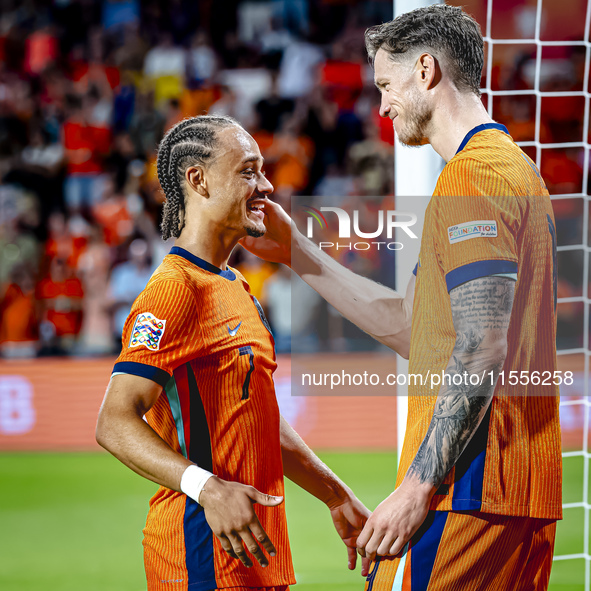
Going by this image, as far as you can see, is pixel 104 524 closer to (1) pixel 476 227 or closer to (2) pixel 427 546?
(2) pixel 427 546

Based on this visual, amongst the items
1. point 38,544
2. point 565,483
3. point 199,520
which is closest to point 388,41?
point 199,520

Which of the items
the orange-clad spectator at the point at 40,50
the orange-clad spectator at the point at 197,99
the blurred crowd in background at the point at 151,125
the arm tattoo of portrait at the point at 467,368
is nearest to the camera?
the arm tattoo of portrait at the point at 467,368

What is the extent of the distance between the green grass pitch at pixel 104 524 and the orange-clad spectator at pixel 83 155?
4.17 meters

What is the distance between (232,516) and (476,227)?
0.97m

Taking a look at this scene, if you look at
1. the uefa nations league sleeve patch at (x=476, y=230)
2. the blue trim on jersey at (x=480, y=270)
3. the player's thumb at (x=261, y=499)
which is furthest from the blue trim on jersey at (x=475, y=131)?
the player's thumb at (x=261, y=499)

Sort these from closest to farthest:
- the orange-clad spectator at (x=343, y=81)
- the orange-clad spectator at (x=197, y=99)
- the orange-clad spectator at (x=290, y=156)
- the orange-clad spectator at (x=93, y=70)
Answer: the orange-clad spectator at (x=290, y=156)
the orange-clad spectator at (x=197, y=99)
the orange-clad spectator at (x=343, y=81)
the orange-clad spectator at (x=93, y=70)

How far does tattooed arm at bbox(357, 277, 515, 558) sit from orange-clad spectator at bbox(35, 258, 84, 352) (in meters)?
7.26

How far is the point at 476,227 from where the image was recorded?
1.97 meters

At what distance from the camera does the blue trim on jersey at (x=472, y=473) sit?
2020 mm

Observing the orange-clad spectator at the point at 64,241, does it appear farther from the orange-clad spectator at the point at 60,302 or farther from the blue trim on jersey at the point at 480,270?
the blue trim on jersey at the point at 480,270

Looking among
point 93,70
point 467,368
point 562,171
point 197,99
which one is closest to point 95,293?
point 197,99

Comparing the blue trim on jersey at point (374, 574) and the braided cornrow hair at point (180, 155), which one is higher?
the braided cornrow hair at point (180, 155)

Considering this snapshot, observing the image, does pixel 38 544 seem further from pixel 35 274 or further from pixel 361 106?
pixel 361 106

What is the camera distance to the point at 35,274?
9.38 meters
